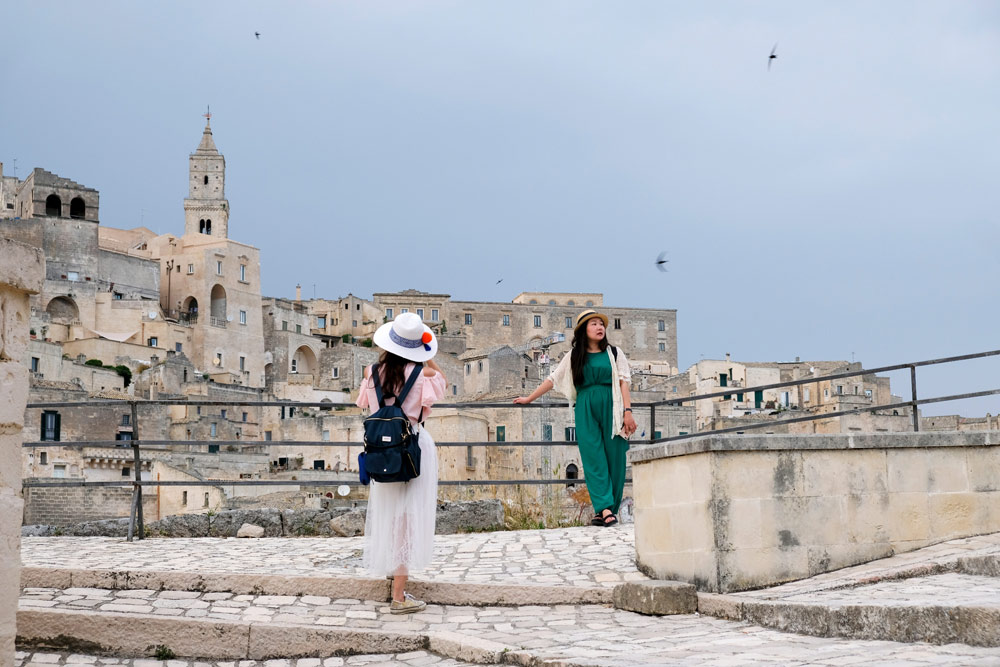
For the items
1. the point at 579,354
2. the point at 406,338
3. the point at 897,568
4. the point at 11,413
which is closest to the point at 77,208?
the point at 579,354

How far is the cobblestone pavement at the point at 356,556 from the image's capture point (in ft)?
25.2

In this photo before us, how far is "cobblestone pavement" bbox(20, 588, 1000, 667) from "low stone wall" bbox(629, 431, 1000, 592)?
552 mm

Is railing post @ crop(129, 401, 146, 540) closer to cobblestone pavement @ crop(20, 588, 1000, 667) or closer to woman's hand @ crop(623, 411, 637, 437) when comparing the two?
cobblestone pavement @ crop(20, 588, 1000, 667)

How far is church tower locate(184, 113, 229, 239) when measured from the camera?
118 meters

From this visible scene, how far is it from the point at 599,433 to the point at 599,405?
8.7 inches

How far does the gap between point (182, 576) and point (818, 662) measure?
160 inches

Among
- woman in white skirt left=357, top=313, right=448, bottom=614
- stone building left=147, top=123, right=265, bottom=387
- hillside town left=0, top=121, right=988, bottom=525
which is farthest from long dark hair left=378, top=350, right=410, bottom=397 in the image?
stone building left=147, top=123, right=265, bottom=387

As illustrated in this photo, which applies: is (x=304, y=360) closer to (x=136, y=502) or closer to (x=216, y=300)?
(x=216, y=300)

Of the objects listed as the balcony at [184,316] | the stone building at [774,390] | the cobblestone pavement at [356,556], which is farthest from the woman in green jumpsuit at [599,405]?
the balcony at [184,316]

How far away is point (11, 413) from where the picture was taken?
5078 mm

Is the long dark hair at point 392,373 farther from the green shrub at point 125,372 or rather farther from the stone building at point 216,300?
the stone building at point 216,300

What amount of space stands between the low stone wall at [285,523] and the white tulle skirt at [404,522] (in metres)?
3.62

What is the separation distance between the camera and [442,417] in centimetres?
5641

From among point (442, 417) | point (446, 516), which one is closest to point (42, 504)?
point (442, 417)
